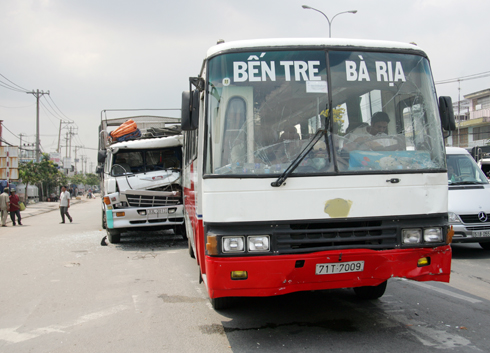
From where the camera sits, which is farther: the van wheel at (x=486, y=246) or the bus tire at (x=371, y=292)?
the van wheel at (x=486, y=246)

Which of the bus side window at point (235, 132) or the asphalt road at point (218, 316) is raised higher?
the bus side window at point (235, 132)

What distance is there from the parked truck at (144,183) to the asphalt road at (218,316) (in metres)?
2.91

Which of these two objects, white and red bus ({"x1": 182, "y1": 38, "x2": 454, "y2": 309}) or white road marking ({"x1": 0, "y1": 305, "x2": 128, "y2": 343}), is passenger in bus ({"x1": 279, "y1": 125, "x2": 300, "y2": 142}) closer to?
white and red bus ({"x1": 182, "y1": 38, "x2": 454, "y2": 309})

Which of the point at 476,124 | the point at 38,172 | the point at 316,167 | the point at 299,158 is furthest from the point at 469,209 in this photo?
the point at 38,172

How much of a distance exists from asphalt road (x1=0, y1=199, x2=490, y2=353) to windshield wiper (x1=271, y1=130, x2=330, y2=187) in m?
1.54

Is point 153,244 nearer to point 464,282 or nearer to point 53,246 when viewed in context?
point 53,246

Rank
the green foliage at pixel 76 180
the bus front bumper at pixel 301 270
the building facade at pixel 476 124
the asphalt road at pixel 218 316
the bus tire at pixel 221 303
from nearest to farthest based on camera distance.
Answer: the bus front bumper at pixel 301 270 < the asphalt road at pixel 218 316 < the bus tire at pixel 221 303 < the building facade at pixel 476 124 < the green foliage at pixel 76 180

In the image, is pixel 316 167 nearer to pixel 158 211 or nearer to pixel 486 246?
pixel 486 246

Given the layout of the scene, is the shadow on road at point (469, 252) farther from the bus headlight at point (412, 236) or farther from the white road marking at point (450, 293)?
the bus headlight at point (412, 236)

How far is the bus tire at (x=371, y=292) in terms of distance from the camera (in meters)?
5.47

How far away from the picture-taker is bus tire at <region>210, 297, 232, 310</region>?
5.14 meters

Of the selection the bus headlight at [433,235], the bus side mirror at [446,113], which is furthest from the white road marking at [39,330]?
the bus side mirror at [446,113]

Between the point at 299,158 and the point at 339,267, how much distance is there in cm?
105

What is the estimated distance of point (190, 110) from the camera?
14.8 feet
